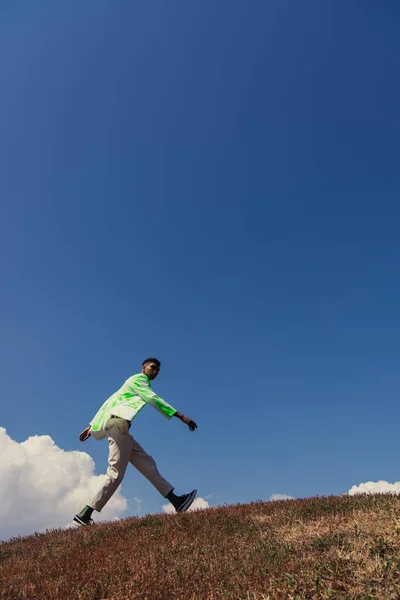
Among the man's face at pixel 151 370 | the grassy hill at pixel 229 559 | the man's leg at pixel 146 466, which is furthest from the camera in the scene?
the man's face at pixel 151 370

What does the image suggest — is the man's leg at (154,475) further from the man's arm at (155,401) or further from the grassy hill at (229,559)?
the grassy hill at (229,559)

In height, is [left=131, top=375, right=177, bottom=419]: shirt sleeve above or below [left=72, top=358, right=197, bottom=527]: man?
above

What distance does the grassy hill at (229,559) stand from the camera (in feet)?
12.1

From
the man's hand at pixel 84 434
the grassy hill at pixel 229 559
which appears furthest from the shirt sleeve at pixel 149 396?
the grassy hill at pixel 229 559

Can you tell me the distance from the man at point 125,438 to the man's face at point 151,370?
0.13 m

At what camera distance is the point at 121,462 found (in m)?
7.36

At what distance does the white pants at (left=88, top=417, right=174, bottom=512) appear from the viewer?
23.8ft

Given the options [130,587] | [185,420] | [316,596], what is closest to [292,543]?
[316,596]

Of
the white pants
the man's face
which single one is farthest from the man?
the man's face

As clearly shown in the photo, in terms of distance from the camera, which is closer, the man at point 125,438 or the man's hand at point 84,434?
the man at point 125,438

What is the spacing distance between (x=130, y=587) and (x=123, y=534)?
7.22 feet

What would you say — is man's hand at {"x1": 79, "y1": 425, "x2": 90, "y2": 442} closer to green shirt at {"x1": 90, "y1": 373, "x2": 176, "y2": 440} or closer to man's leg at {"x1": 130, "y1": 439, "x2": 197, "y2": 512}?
green shirt at {"x1": 90, "y1": 373, "x2": 176, "y2": 440}

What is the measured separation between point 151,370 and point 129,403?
0.78m

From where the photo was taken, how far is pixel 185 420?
730 cm
